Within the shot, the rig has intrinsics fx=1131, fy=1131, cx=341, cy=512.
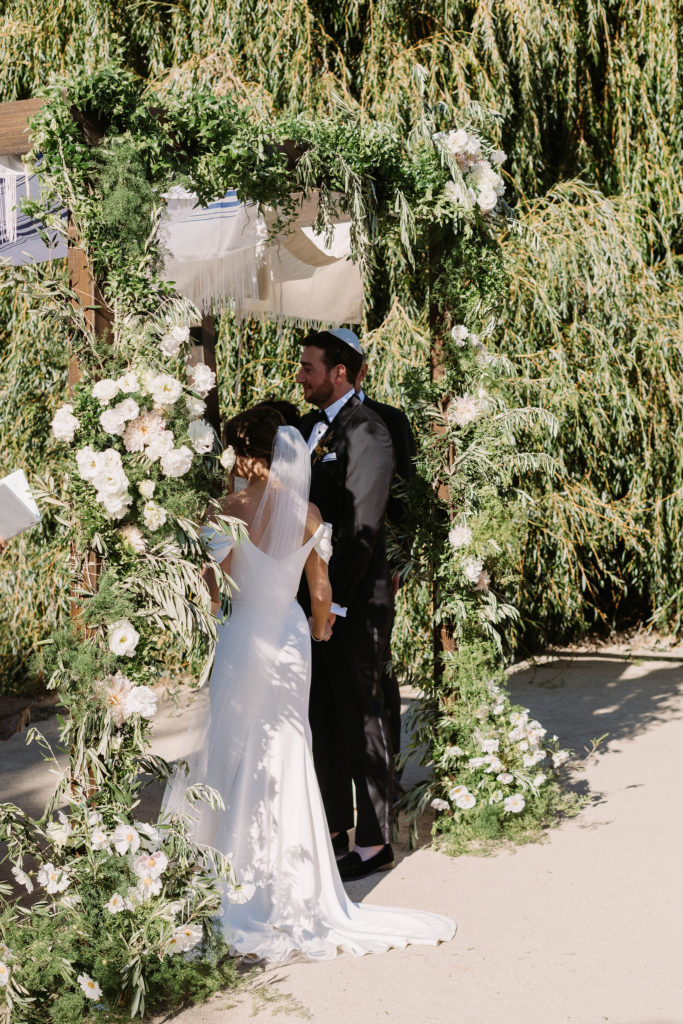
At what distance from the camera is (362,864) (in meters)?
4.55

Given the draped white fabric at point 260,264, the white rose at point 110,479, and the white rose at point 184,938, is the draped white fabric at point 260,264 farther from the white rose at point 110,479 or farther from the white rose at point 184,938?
the white rose at point 184,938

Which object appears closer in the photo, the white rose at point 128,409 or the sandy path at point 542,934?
the white rose at point 128,409

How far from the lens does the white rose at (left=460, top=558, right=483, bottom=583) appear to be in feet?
15.7

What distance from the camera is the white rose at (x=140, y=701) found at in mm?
3221

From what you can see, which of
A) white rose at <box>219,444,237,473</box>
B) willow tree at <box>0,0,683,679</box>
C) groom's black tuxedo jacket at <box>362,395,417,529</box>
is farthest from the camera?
willow tree at <box>0,0,683,679</box>

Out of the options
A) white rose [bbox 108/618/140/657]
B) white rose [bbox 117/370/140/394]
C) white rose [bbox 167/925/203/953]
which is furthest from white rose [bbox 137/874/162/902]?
white rose [bbox 117/370/140/394]

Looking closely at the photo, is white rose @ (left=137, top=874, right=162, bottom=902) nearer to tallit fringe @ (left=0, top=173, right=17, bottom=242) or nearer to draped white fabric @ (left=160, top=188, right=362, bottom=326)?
tallit fringe @ (left=0, top=173, right=17, bottom=242)

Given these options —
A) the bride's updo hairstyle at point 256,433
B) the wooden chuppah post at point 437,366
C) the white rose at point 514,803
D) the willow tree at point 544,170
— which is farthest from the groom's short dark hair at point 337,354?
the willow tree at point 544,170

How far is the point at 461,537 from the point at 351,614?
58cm

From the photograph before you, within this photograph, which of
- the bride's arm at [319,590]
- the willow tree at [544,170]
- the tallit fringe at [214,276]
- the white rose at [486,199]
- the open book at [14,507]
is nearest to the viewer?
the open book at [14,507]

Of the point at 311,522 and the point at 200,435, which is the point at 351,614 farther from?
the point at 200,435

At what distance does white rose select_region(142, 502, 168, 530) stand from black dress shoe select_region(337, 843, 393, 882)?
1.97m

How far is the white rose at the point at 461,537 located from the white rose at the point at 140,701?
1.92 meters

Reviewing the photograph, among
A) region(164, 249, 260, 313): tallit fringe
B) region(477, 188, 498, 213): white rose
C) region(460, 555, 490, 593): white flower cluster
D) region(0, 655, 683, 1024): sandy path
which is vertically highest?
region(477, 188, 498, 213): white rose
